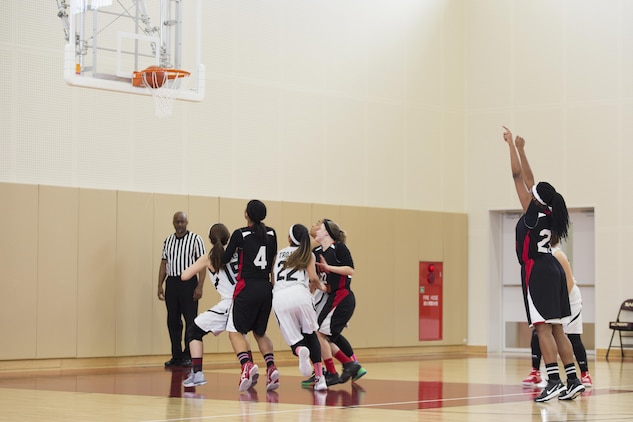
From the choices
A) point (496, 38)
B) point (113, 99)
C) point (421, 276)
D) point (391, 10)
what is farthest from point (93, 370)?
point (496, 38)

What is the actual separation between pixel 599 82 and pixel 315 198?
17.3ft

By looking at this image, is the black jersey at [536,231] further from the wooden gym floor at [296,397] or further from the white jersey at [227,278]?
the white jersey at [227,278]

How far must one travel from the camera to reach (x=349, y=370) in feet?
35.6

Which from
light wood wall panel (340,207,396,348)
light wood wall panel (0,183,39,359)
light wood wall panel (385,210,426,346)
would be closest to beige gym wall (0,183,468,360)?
light wood wall panel (0,183,39,359)

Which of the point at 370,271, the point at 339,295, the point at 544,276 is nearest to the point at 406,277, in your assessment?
the point at 370,271

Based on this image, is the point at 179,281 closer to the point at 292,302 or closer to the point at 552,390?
the point at 292,302

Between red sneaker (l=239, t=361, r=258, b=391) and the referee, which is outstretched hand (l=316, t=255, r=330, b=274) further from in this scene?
the referee

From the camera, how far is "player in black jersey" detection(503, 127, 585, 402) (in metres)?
8.93

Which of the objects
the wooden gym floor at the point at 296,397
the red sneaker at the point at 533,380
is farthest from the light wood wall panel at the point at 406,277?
the red sneaker at the point at 533,380

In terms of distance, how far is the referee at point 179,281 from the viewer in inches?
527

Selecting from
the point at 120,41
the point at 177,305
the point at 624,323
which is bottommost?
the point at 624,323

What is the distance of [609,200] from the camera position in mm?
17062

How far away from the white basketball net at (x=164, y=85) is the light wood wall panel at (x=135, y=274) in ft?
6.63

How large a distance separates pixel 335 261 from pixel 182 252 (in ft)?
11.1
